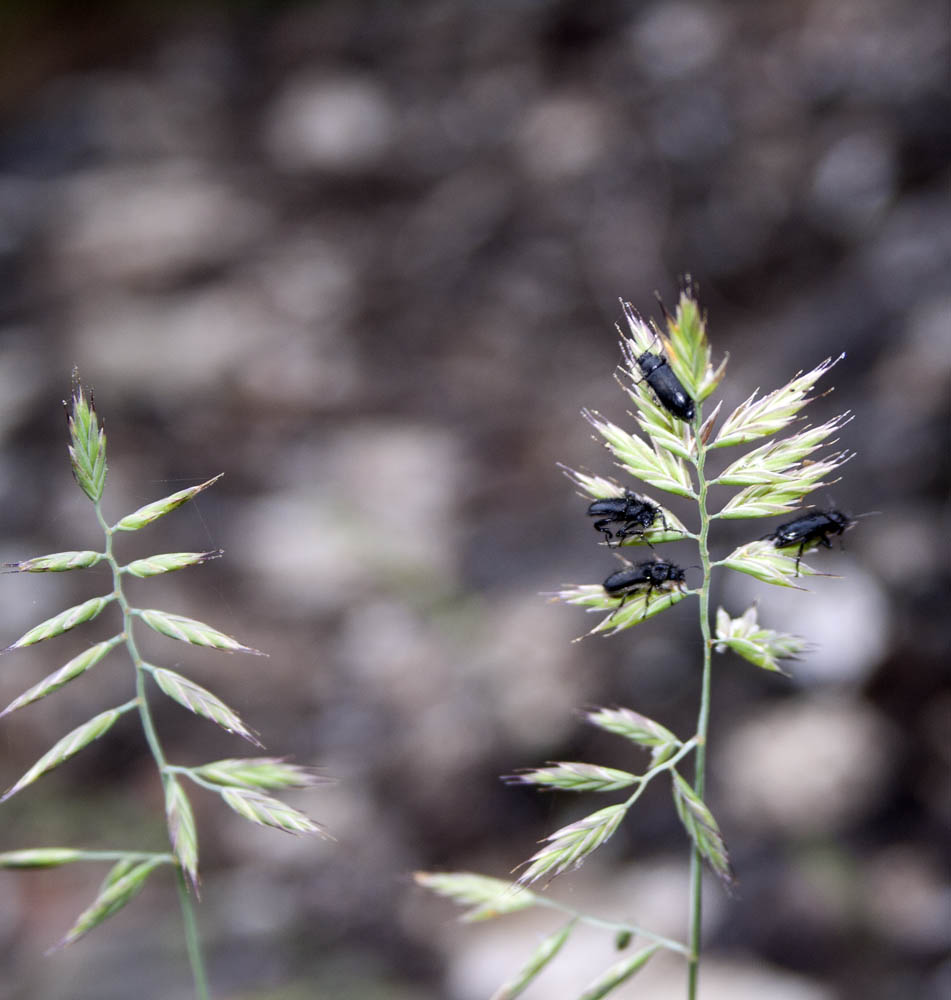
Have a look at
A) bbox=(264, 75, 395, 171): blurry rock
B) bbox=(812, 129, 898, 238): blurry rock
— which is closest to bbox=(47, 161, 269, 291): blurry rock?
bbox=(264, 75, 395, 171): blurry rock

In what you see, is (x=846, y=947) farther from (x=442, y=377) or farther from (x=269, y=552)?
(x=442, y=377)

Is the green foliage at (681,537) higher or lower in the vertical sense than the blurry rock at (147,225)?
lower

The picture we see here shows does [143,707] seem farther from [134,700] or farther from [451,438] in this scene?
[451,438]

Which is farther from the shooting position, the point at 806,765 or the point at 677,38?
the point at 677,38

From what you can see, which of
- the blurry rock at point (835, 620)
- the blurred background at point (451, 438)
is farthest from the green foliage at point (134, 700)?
the blurry rock at point (835, 620)

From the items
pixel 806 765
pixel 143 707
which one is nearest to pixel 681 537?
pixel 143 707

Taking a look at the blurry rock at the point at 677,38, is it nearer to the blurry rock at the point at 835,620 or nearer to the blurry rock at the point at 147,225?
the blurry rock at the point at 147,225

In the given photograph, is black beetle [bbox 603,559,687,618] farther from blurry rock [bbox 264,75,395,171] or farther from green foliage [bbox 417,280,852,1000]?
blurry rock [bbox 264,75,395,171]
